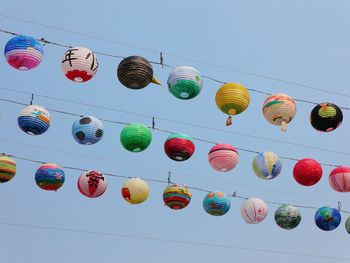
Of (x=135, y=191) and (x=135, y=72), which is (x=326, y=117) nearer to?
(x=135, y=72)

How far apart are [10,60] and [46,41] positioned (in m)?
0.75

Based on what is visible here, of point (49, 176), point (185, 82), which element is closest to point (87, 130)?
point (49, 176)

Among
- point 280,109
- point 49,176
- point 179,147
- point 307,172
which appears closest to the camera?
point 280,109

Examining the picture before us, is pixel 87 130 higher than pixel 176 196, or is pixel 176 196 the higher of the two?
pixel 87 130

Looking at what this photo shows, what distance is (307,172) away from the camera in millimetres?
12484

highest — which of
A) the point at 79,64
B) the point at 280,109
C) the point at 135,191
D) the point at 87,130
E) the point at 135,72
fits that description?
the point at 79,64

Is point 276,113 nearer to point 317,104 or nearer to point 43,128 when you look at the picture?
point 317,104

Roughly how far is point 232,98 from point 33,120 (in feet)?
12.6

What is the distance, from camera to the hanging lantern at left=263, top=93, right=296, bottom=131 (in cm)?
1116

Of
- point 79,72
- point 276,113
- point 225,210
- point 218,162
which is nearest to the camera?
point 79,72

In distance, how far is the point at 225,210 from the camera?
13211 mm

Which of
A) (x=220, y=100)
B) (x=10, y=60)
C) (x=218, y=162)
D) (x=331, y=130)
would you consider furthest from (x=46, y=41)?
(x=331, y=130)

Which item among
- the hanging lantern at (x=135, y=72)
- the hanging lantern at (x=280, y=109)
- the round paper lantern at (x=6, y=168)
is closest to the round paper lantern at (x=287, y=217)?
the hanging lantern at (x=280, y=109)

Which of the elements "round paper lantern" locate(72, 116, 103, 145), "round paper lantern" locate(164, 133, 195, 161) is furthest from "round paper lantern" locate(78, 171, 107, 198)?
"round paper lantern" locate(164, 133, 195, 161)
